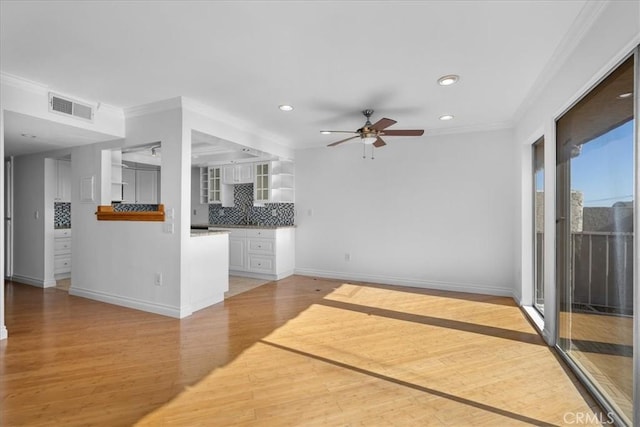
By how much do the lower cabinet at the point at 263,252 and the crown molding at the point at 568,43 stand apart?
4.09m

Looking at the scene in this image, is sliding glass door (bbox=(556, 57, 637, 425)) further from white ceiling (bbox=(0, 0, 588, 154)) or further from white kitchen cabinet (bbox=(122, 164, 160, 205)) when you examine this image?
white kitchen cabinet (bbox=(122, 164, 160, 205))

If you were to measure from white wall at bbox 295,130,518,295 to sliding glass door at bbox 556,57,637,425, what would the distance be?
6.21 feet

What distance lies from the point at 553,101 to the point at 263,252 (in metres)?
4.48

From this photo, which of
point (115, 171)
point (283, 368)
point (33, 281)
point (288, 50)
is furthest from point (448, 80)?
point (33, 281)

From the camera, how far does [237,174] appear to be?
20.6 ft

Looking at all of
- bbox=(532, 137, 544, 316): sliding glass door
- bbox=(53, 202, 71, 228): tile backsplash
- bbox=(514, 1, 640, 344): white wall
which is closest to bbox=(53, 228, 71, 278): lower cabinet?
bbox=(53, 202, 71, 228): tile backsplash

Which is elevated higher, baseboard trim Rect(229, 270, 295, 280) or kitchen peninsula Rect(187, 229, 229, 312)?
kitchen peninsula Rect(187, 229, 229, 312)

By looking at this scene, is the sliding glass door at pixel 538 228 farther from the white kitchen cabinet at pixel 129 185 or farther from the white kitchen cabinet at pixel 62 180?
the white kitchen cabinet at pixel 62 180

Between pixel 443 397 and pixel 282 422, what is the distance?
1059 mm

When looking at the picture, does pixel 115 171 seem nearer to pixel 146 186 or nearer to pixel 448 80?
pixel 146 186

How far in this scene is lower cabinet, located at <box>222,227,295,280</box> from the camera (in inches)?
214

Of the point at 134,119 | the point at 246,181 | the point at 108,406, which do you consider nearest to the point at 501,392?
the point at 108,406

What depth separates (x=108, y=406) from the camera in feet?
6.33

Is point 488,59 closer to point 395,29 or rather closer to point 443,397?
point 395,29
